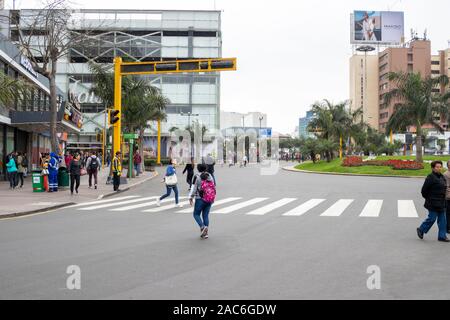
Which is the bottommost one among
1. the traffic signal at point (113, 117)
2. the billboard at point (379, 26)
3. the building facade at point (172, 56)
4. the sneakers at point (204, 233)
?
the sneakers at point (204, 233)

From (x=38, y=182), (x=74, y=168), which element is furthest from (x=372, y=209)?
(x=38, y=182)

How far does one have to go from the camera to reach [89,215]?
13414 millimetres

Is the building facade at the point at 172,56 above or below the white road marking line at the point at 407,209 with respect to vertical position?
above

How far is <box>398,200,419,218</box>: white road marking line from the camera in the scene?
1320cm

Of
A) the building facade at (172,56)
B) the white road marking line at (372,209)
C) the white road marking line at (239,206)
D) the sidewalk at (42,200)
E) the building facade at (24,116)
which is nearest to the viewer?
the white road marking line at (372,209)

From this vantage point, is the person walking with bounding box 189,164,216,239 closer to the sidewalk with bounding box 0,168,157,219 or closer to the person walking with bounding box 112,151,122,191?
the sidewalk with bounding box 0,168,157,219

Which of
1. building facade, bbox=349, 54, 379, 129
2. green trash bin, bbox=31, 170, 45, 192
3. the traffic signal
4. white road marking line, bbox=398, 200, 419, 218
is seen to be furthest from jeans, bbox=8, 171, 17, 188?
building facade, bbox=349, 54, 379, 129

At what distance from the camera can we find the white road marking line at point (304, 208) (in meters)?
13.7

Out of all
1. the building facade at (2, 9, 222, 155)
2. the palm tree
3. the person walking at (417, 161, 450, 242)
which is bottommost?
the person walking at (417, 161, 450, 242)

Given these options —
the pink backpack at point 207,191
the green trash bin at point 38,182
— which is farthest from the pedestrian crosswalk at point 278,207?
the green trash bin at point 38,182

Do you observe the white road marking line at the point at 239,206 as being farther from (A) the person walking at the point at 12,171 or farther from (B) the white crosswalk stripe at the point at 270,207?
(A) the person walking at the point at 12,171

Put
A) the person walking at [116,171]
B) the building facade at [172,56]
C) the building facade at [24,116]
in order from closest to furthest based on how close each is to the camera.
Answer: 1. the person walking at [116,171]
2. the building facade at [24,116]
3. the building facade at [172,56]

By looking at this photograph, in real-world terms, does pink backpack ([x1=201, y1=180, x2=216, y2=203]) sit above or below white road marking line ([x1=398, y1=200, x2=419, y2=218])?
above
